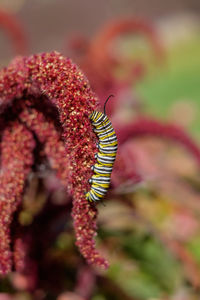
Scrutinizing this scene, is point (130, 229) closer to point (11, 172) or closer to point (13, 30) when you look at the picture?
point (11, 172)

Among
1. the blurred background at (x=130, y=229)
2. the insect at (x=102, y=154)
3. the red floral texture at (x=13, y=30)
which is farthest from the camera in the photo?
the red floral texture at (x=13, y=30)

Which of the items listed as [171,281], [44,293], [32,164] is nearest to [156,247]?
[171,281]

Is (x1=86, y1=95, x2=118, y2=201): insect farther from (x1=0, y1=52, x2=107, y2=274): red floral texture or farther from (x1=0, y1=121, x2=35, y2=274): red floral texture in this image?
(x1=0, y1=121, x2=35, y2=274): red floral texture

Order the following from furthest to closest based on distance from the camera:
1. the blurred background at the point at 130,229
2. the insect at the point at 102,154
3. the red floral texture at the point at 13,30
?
the red floral texture at the point at 13,30, the blurred background at the point at 130,229, the insect at the point at 102,154

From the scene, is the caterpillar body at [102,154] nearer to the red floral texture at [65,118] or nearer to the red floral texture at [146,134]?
the red floral texture at [65,118]

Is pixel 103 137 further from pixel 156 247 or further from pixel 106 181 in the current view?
pixel 156 247

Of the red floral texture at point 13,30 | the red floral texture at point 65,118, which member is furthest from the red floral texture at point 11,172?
the red floral texture at point 13,30

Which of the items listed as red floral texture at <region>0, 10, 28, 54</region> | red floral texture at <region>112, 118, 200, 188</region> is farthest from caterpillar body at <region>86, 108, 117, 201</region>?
red floral texture at <region>0, 10, 28, 54</region>

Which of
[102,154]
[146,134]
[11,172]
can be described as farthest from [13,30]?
[102,154]
